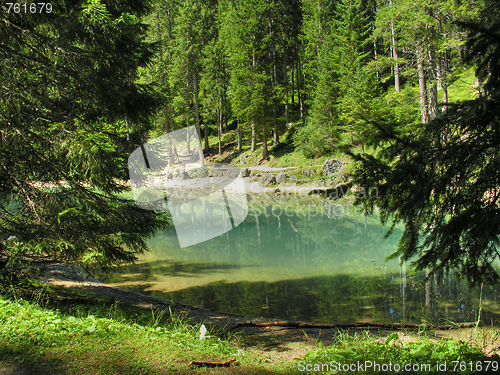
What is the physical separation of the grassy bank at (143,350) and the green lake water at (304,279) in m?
0.79

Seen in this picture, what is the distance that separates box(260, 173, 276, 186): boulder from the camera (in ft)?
85.0

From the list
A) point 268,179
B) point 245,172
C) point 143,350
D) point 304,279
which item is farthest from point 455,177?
point 245,172

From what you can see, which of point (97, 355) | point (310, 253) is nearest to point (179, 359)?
point (97, 355)

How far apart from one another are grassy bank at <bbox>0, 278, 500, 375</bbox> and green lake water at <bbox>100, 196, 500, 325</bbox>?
0.79 metres

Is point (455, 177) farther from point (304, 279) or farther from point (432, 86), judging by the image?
point (432, 86)

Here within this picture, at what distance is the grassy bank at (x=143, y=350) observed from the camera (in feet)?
10.5

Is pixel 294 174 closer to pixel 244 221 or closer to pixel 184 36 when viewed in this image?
pixel 244 221

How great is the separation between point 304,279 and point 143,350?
5987 mm

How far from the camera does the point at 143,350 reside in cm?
365

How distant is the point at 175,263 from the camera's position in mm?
10922

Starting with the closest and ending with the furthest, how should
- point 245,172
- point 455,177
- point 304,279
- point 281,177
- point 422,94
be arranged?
point 455,177, point 304,279, point 422,94, point 281,177, point 245,172

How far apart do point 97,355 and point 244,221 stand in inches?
588

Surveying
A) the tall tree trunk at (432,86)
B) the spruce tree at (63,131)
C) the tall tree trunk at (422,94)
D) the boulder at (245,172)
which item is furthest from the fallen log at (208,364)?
the boulder at (245,172)

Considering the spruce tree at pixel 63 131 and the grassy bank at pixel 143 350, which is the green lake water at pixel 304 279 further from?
the spruce tree at pixel 63 131
